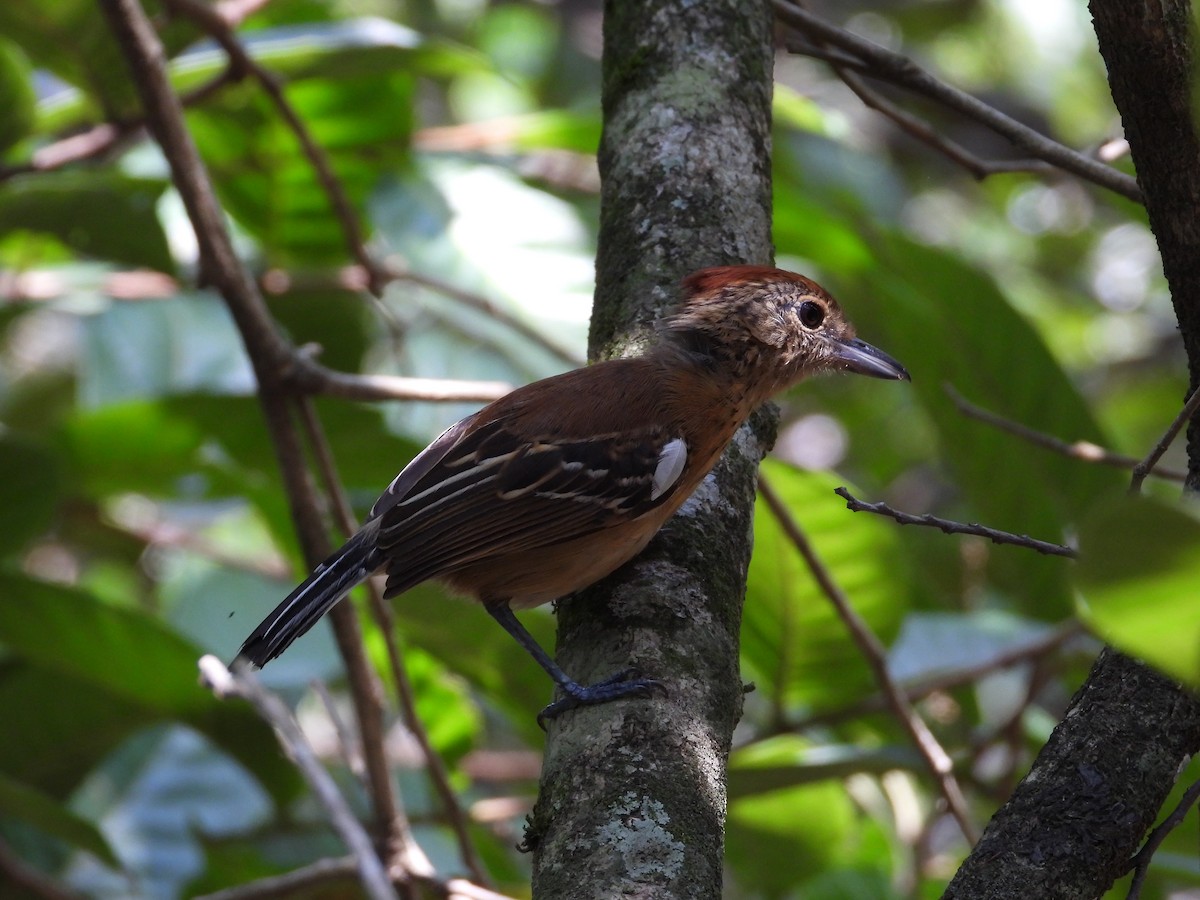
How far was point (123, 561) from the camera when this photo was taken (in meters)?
5.99

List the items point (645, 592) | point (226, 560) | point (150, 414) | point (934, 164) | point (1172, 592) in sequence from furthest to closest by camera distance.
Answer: point (934, 164)
point (226, 560)
point (150, 414)
point (645, 592)
point (1172, 592)

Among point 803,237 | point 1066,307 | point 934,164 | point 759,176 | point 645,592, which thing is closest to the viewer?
point 645,592

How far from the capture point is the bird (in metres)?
2.68

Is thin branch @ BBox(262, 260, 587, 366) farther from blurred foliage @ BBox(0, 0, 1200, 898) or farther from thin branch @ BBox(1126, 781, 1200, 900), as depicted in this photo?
thin branch @ BBox(1126, 781, 1200, 900)

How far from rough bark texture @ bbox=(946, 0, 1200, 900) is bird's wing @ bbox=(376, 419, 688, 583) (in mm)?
1118

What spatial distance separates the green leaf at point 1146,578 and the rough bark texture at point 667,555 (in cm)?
90

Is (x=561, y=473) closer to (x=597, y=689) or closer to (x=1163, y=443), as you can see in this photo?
(x=597, y=689)

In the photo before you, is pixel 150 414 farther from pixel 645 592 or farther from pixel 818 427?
pixel 818 427

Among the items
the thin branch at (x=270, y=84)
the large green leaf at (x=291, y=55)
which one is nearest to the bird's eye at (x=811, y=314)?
the thin branch at (x=270, y=84)

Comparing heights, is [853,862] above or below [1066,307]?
below

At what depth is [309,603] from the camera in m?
2.77

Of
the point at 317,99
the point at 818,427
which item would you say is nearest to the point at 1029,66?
the point at 818,427

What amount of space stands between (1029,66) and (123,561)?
6.42m

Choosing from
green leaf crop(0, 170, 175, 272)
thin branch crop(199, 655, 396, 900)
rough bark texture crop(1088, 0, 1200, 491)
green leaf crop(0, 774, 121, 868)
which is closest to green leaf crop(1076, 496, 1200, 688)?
thin branch crop(199, 655, 396, 900)
